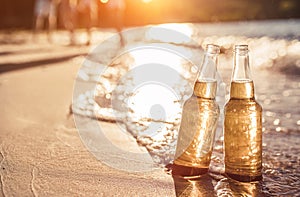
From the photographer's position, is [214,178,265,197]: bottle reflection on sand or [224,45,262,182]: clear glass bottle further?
[224,45,262,182]: clear glass bottle

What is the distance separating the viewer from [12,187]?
2.22 m

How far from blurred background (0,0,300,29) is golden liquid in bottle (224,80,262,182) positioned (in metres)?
23.9

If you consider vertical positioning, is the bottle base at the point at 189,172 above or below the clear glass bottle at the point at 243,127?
below

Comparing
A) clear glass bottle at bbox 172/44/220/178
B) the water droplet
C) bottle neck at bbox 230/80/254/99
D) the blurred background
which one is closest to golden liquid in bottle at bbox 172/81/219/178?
clear glass bottle at bbox 172/44/220/178

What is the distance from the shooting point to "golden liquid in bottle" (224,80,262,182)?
8.00 feet

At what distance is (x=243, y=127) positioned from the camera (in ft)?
8.01

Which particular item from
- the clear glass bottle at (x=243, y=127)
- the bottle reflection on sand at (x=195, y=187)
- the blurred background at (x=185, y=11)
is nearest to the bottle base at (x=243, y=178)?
the clear glass bottle at (x=243, y=127)

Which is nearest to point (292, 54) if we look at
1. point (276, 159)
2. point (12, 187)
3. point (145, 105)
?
point (145, 105)

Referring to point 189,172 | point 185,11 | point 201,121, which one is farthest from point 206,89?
point 185,11

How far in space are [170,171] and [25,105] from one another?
2216 millimetres

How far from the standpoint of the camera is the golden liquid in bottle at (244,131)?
2.44m

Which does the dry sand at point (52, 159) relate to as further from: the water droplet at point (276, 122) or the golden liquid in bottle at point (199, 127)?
the water droplet at point (276, 122)

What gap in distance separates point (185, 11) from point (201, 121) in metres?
35.3

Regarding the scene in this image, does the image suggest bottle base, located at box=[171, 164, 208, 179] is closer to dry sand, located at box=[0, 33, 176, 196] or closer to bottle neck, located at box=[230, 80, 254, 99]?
dry sand, located at box=[0, 33, 176, 196]
